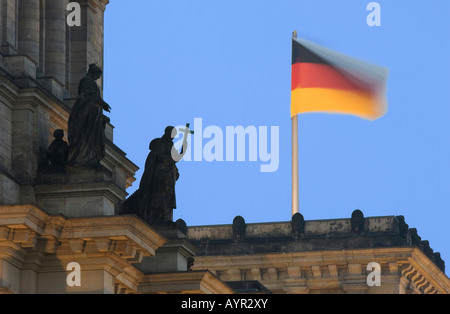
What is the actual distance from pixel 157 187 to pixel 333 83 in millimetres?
27761

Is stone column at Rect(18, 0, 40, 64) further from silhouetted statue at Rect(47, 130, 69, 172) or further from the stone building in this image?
silhouetted statue at Rect(47, 130, 69, 172)

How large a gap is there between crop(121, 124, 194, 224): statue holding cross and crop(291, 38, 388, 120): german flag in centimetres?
2529

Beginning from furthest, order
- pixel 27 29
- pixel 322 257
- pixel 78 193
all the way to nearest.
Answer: pixel 322 257 → pixel 27 29 → pixel 78 193

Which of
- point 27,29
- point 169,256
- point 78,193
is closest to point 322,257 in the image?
point 169,256

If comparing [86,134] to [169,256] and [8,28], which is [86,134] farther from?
[169,256]

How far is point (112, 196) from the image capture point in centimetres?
7544

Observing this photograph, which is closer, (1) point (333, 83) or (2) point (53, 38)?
(2) point (53, 38)

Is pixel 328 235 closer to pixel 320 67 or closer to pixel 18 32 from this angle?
pixel 320 67

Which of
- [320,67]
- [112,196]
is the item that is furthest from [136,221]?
[320,67]

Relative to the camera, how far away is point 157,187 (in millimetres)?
79625

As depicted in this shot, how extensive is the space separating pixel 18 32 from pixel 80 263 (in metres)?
9.10

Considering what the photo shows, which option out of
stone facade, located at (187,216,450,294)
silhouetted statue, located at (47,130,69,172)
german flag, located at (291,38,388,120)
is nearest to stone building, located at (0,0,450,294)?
silhouetted statue, located at (47,130,69,172)

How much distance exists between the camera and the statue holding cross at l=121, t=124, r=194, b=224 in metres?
79.7
